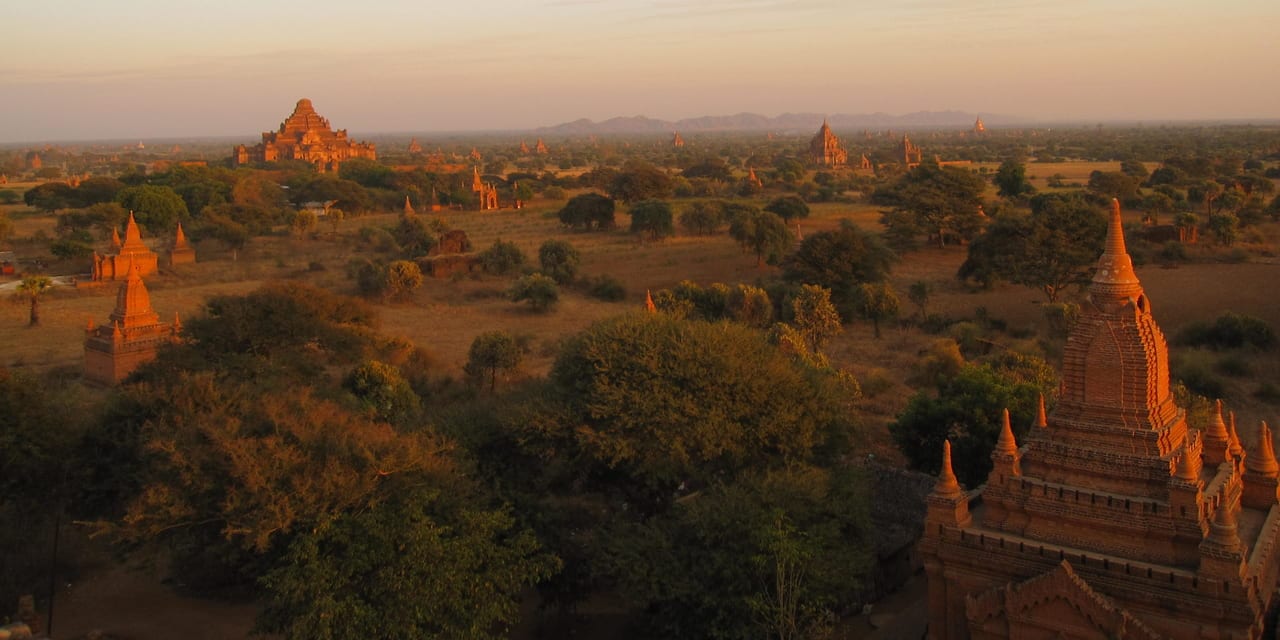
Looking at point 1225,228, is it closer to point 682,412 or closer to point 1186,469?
point 682,412

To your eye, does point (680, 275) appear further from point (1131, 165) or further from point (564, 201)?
point (1131, 165)

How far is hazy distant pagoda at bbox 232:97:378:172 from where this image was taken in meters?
99.8

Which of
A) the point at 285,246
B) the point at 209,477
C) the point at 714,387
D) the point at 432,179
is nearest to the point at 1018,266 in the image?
the point at 714,387

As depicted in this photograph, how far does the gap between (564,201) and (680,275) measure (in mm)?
33730

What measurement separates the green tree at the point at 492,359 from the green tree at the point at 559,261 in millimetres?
14804

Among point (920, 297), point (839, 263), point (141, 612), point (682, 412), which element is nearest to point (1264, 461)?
point (682, 412)

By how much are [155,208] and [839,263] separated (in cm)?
3623

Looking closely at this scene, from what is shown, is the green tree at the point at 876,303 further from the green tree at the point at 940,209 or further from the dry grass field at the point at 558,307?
the green tree at the point at 940,209

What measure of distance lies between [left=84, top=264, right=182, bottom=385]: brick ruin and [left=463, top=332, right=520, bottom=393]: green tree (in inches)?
247

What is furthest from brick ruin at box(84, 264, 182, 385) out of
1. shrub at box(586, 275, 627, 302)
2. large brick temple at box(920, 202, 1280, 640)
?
large brick temple at box(920, 202, 1280, 640)

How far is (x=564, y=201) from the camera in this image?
7219 centimetres

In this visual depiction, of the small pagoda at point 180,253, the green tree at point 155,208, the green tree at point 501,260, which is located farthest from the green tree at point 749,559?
the green tree at point 155,208

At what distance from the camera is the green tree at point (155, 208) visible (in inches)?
2067

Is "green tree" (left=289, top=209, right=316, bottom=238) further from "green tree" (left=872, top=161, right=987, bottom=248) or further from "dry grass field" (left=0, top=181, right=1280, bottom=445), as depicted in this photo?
"green tree" (left=872, top=161, right=987, bottom=248)
